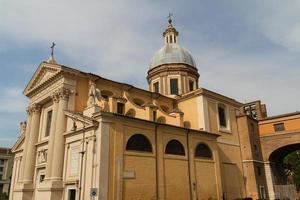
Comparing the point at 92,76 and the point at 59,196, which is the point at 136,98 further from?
the point at 59,196

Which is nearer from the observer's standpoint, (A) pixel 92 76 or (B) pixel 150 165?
(B) pixel 150 165

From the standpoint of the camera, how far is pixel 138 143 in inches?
688

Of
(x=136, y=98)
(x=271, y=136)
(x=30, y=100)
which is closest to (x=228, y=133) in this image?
(x=271, y=136)

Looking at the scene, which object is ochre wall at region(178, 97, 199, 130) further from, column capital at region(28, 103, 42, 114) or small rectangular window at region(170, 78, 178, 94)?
column capital at region(28, 103, 42, 114)

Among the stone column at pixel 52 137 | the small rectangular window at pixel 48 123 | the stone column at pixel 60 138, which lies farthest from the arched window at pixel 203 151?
the small rectangular window at pixel 48 123

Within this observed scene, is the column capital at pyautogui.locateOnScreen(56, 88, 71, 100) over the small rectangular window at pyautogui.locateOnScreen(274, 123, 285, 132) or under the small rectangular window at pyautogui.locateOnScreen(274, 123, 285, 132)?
over

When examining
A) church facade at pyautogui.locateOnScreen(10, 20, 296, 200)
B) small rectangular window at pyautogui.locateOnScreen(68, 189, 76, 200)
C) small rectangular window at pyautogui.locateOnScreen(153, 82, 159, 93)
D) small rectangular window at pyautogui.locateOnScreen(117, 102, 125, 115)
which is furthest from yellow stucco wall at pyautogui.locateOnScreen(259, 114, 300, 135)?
small rectangular window at pyautogui.locateOnScreen(68, 189, 76, 200)

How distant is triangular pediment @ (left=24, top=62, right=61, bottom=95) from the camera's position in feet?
72.4

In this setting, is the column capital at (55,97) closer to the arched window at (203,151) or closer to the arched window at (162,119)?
the arched window at (162,119)

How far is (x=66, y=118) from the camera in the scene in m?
19.9

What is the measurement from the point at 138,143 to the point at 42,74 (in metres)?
11.9

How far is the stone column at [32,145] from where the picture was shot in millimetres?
21781

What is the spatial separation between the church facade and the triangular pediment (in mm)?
90

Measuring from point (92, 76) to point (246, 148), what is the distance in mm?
15685
